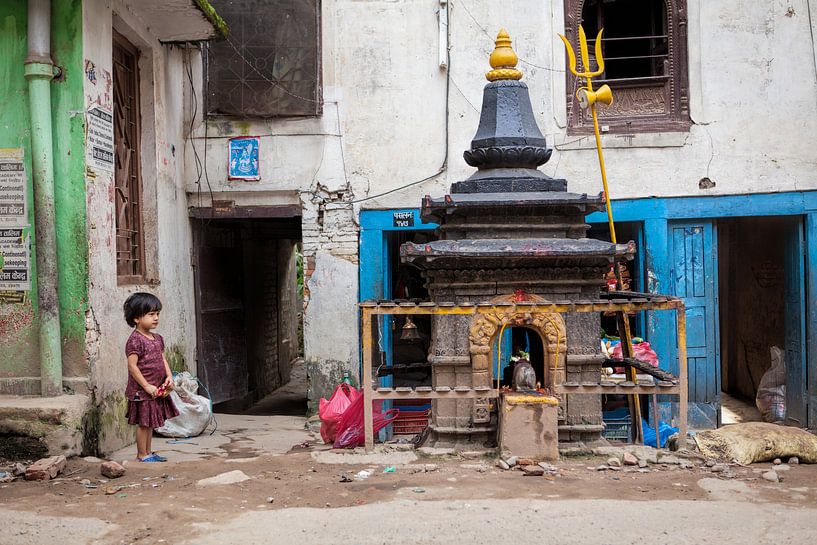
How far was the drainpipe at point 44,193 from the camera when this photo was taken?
20.8 feet

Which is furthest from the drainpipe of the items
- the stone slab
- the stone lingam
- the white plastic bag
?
the stone slab

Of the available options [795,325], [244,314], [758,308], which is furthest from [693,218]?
[244,314]

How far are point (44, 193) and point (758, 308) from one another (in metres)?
9.78

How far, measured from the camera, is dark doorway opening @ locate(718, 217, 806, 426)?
9289 mm

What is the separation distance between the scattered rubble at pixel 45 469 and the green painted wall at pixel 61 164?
3.10ft

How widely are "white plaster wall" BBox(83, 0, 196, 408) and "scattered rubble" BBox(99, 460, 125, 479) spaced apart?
1.09 metres

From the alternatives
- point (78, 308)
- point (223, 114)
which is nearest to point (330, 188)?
point (223, 114)

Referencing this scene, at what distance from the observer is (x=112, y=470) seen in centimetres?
568

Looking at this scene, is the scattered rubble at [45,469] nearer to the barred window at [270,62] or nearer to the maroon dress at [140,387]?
the maroon dress at [140,387]

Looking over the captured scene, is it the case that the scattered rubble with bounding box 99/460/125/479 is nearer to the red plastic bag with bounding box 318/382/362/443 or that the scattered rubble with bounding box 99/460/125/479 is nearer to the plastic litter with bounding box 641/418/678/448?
the red plastic bag with bounding box 318/382/362/443

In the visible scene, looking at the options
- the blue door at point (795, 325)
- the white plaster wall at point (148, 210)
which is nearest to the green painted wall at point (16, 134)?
the white plaster wall at point (148, 210)

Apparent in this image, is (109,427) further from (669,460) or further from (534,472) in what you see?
(669,460)

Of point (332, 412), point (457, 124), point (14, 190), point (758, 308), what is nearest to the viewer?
point (14, 190)

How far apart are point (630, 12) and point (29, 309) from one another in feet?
24.7
